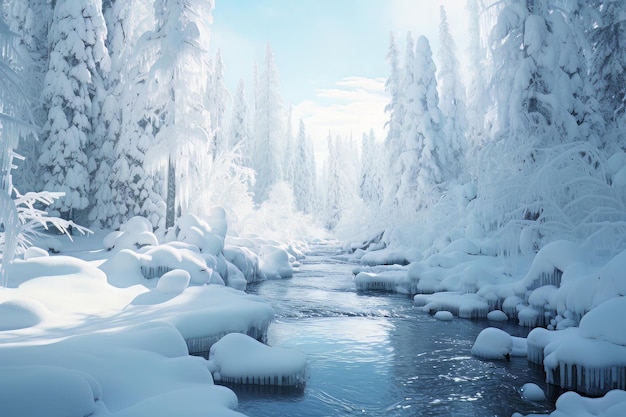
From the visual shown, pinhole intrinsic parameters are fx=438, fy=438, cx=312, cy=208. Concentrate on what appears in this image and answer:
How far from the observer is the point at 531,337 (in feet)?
27.8

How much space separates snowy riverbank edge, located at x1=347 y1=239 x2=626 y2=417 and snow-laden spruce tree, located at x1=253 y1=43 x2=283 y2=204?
30.1 meters

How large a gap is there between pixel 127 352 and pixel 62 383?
1855 mm

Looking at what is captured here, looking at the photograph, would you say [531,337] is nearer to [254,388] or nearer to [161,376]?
[254,388]

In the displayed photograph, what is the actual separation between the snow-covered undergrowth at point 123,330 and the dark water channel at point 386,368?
72 cm

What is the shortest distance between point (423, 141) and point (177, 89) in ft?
55.1

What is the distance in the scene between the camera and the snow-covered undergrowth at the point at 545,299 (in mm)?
6758

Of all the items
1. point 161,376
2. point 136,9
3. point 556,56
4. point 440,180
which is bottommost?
point 161,376

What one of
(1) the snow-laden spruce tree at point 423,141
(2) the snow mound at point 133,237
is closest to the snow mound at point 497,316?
(2) the snow mound at point 133,237

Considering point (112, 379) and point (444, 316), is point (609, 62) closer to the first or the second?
point (444, 316)

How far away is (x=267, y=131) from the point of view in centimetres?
4866

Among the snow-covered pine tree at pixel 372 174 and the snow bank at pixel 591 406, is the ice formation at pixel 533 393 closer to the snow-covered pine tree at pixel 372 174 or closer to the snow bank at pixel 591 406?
the snow bank at pixel 591 406

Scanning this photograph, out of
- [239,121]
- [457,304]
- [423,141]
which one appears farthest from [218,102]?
[457,304]

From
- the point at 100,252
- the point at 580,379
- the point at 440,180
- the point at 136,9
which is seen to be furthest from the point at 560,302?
the point at 136,9

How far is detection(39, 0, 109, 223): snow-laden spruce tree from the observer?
1962 centimetres
